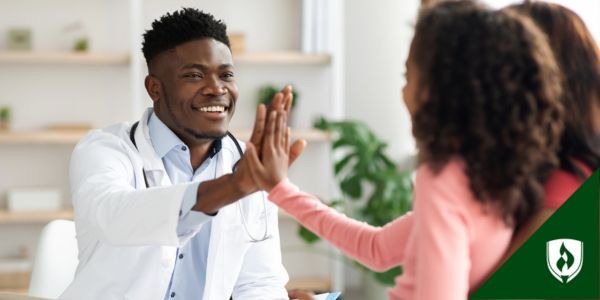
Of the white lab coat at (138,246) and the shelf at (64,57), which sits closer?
the white lab coat at (138,246)

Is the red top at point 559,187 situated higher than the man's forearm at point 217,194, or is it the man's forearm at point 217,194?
the red top at point 559,187

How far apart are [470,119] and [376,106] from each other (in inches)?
148

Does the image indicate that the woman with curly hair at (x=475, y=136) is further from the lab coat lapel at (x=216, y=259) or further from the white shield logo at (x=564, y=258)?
the lab coat lapel at (x=216, y=259)

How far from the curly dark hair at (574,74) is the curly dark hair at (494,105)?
34mm

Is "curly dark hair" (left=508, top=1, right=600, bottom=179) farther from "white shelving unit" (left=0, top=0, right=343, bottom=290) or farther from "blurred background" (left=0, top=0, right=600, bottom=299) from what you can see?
"white shelving unit" (left=0, top=0, right=343, bottom=290)

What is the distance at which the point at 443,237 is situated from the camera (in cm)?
102

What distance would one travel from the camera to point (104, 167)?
1677mm

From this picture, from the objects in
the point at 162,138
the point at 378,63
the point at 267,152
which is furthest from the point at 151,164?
the point at 378,63

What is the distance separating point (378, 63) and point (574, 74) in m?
3.70

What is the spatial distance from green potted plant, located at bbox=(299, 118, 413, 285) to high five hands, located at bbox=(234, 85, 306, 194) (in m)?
2.71

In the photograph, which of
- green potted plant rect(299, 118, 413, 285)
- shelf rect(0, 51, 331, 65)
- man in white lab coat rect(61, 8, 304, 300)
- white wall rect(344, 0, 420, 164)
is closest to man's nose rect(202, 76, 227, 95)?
man in white lab coat rect(61, 8, 304, 300)

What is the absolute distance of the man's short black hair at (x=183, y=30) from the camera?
173 cm

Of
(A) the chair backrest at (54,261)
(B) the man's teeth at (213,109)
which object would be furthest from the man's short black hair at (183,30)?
(A) the chair backrest at (54,261)

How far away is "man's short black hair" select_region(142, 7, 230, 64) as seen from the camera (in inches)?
68.2
